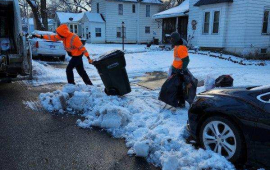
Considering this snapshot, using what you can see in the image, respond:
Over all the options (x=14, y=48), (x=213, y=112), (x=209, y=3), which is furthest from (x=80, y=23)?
(x=213, y=112)

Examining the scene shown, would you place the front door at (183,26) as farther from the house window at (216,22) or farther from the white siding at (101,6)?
the white siding at (101,6)

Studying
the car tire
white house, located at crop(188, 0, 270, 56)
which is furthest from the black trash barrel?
white house, located at crop(188, 0, 270, 56)

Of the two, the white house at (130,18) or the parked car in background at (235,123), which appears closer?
the parked car in background at (235,123)

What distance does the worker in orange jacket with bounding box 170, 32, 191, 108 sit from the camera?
5.14 metres

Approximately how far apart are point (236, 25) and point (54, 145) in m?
14.2

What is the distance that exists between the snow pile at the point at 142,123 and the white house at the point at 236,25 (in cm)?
1059

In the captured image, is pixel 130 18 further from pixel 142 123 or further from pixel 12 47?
pixel 142 123

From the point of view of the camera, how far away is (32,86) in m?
7.69

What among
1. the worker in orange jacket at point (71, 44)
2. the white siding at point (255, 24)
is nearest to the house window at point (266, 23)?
the white siding at point (255, 24)

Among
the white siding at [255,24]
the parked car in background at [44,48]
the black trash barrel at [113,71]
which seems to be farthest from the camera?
the white siding at [255,24]

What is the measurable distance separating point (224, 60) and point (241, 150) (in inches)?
447

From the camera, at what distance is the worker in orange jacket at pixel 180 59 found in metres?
5.14

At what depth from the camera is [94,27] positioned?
29375 mm

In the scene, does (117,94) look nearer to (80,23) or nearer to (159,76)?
(159,76)
